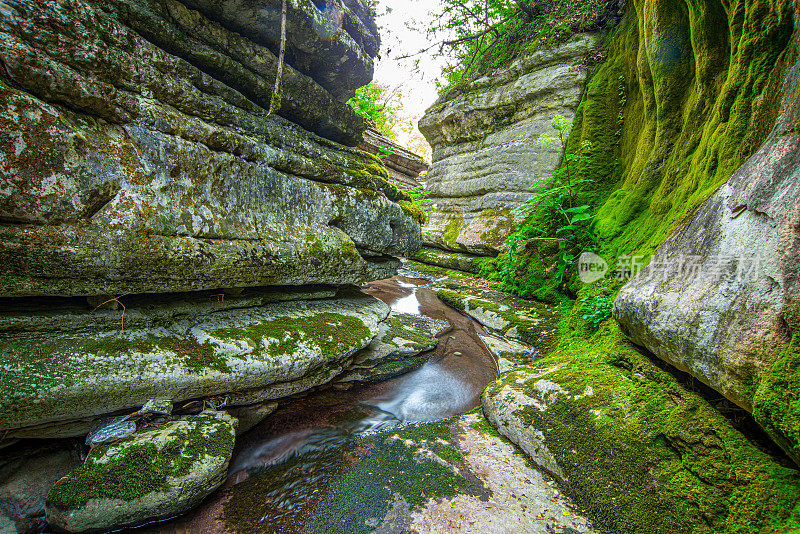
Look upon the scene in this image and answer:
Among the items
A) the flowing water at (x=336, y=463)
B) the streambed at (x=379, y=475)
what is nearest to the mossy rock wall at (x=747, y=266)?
the streambed at (x=379, y=475)

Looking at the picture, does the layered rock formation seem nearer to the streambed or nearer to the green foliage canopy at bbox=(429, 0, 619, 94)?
the streambed

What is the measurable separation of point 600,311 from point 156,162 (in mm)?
5765

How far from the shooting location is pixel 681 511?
6.81 ft

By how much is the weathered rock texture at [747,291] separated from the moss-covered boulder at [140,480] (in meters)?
3.92

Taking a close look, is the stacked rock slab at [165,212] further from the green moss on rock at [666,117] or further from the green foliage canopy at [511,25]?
the green foliage canopy at [511,25]

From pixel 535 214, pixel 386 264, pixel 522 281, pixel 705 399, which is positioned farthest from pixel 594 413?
pixel 535 214

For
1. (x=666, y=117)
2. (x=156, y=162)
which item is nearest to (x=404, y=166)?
(x=666, y=117)

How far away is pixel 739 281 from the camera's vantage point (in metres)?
2.20

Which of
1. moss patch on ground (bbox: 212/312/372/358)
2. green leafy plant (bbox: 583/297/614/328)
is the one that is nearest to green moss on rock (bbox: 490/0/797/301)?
green leafy plant (bbox: 583/297/614/328)

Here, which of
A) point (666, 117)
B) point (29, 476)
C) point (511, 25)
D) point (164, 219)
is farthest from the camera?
point (511, 25)

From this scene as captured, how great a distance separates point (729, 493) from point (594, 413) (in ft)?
2.95

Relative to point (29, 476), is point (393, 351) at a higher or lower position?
higher

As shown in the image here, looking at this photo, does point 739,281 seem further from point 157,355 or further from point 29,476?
point 29,476

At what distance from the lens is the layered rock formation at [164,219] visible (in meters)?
2.43
